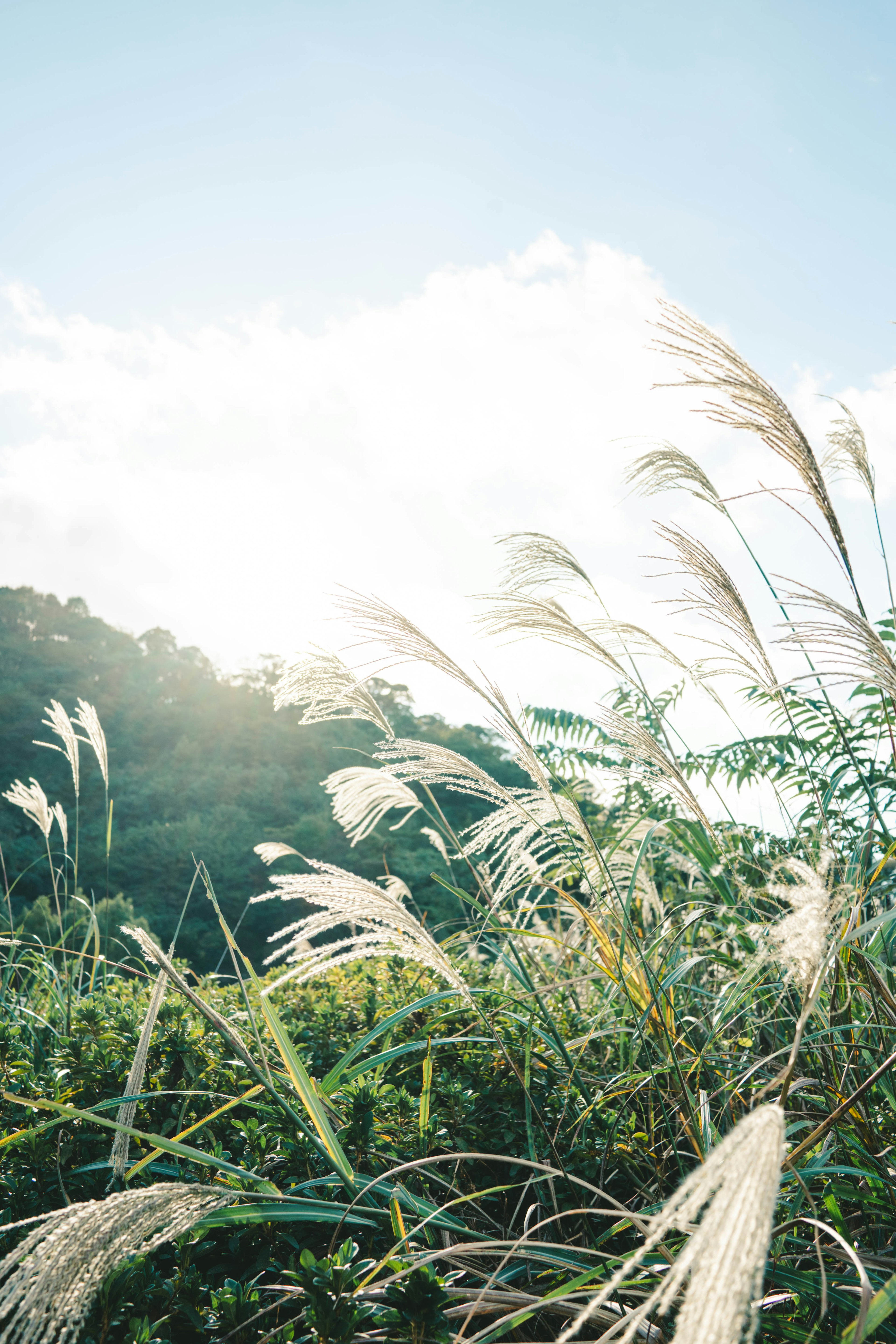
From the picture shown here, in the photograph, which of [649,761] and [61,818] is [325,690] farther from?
[61,818]

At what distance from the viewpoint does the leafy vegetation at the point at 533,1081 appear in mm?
867

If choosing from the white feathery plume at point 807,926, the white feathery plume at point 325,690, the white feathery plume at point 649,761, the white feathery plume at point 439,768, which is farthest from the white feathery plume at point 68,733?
the white feathery plume at point 807,926

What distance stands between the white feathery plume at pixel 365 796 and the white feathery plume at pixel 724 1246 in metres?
1.22

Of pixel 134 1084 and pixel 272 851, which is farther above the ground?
pixel 272 851

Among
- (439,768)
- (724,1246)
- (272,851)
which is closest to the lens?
(724,1246)

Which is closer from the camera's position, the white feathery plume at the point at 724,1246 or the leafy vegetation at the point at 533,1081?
the white feathery plume at the point at 724,1246

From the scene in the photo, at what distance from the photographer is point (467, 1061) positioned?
1.73 meters

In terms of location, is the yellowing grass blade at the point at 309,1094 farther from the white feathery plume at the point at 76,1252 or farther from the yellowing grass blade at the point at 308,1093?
the white feathery plume at the point at 76,1252

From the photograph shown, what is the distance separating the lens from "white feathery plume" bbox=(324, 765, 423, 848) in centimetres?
167

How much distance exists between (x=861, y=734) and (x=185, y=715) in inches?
742

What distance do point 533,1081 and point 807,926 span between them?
1106mm

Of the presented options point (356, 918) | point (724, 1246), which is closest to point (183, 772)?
point (356, 918)

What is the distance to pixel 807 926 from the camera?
768 mm

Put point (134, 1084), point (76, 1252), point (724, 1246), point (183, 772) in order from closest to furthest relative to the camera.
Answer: point (724, 1246) < point (76, 1252) < point (134, 1084) < point (183, 772)
